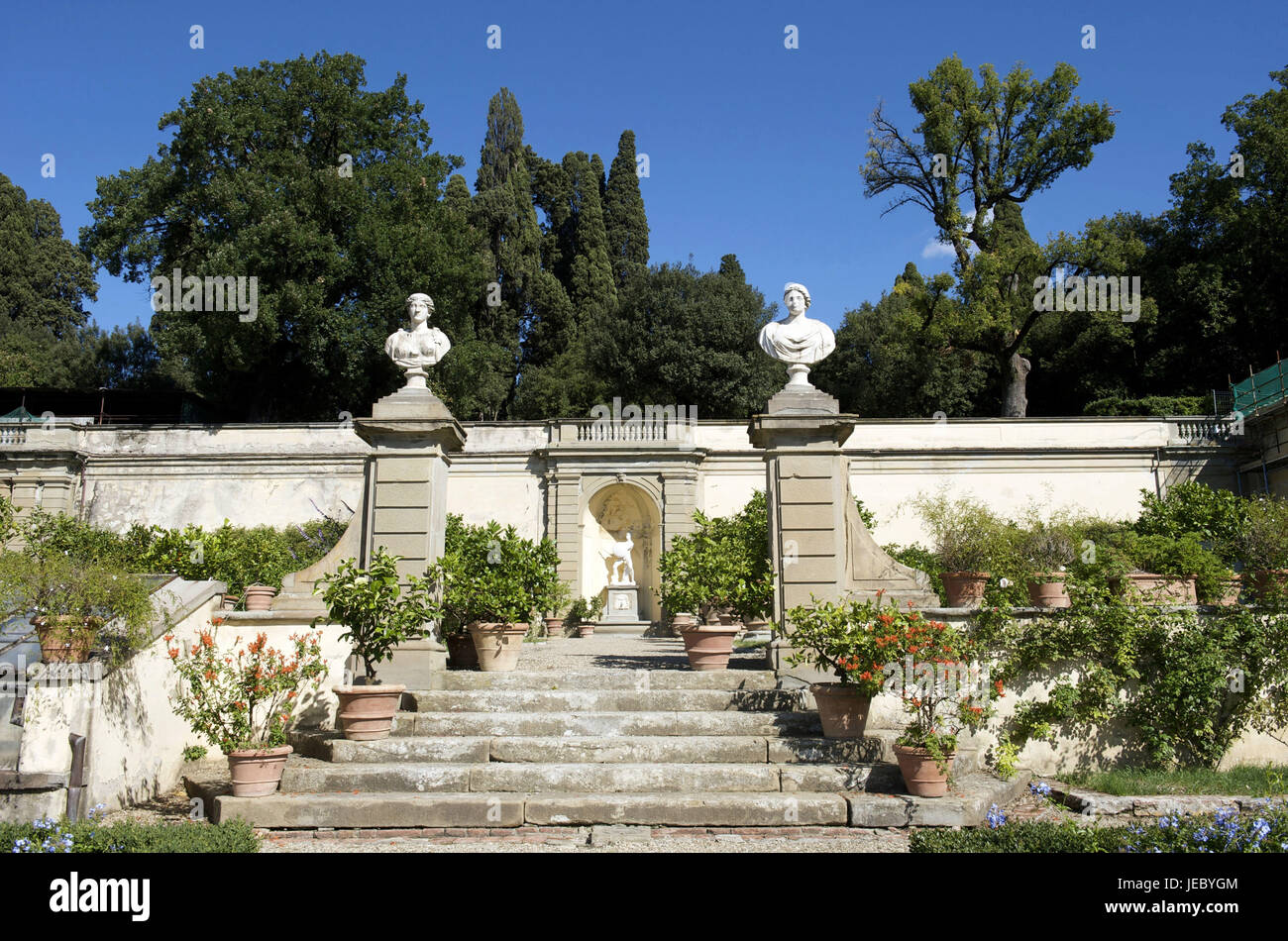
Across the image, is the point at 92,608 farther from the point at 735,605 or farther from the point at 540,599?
the point at 735,605

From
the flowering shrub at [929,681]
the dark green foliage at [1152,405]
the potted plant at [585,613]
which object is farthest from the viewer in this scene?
the dark green foliage at [1152,405]

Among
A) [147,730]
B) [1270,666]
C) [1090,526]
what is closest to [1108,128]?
[1090,526]

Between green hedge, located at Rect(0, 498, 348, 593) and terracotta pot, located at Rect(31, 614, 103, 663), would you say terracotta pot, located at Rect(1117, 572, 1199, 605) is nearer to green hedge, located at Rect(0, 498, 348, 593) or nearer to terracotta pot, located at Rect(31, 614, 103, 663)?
terracotta pot, located at Rect(31, 614, 103, 663)

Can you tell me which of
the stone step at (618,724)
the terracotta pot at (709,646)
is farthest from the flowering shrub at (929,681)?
the terracotta pot at (709,646)

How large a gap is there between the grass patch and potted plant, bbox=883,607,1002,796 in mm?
984

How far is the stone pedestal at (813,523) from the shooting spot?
8.20 metres

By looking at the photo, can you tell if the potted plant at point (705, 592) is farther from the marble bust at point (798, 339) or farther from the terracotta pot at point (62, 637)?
the terracotta pot at point (62, 637)

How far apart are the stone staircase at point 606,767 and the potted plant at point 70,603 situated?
134 cm

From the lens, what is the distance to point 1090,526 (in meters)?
20.1

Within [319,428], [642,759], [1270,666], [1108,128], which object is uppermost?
[1108,128]

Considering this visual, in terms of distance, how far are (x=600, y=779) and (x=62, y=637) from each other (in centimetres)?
383
